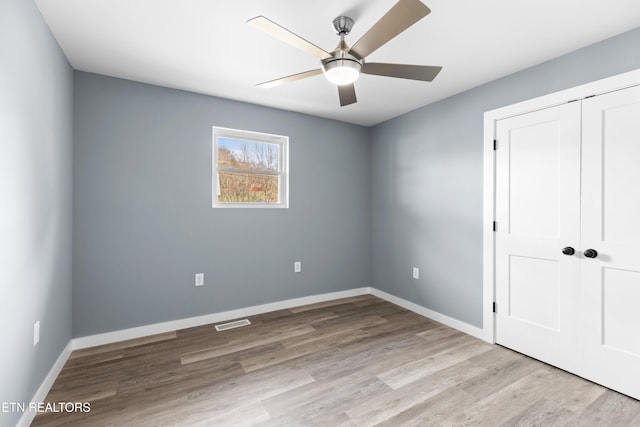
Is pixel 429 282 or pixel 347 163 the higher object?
pixel 347 163

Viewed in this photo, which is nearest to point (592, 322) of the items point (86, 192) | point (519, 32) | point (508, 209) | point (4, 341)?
→ point (508, 209)

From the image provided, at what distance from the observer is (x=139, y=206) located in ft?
9.10

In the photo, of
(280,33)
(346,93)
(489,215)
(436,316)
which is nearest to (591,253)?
(489,215)

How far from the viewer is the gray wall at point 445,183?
2.27 meters

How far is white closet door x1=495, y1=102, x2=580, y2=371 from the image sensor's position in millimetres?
2197

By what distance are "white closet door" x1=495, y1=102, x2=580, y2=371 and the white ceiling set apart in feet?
1.88

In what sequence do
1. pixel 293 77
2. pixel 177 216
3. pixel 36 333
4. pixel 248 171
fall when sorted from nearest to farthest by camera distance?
1. pixel 36 333
2. pixel 293 77
3. pixel 177 216
4. pixel 248 171

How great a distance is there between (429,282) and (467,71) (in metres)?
2.21

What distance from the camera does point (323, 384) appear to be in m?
2.05

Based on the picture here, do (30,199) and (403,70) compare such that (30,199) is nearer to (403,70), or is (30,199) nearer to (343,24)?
(343,24)

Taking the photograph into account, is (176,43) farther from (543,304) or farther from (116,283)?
(543,304)

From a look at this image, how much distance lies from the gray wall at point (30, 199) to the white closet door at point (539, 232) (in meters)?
3.45

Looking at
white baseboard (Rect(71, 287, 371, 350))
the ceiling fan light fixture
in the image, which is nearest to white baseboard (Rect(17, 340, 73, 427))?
white baseboard (Rect(71, 287, 371, 350))

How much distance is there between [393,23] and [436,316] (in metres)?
2.94
